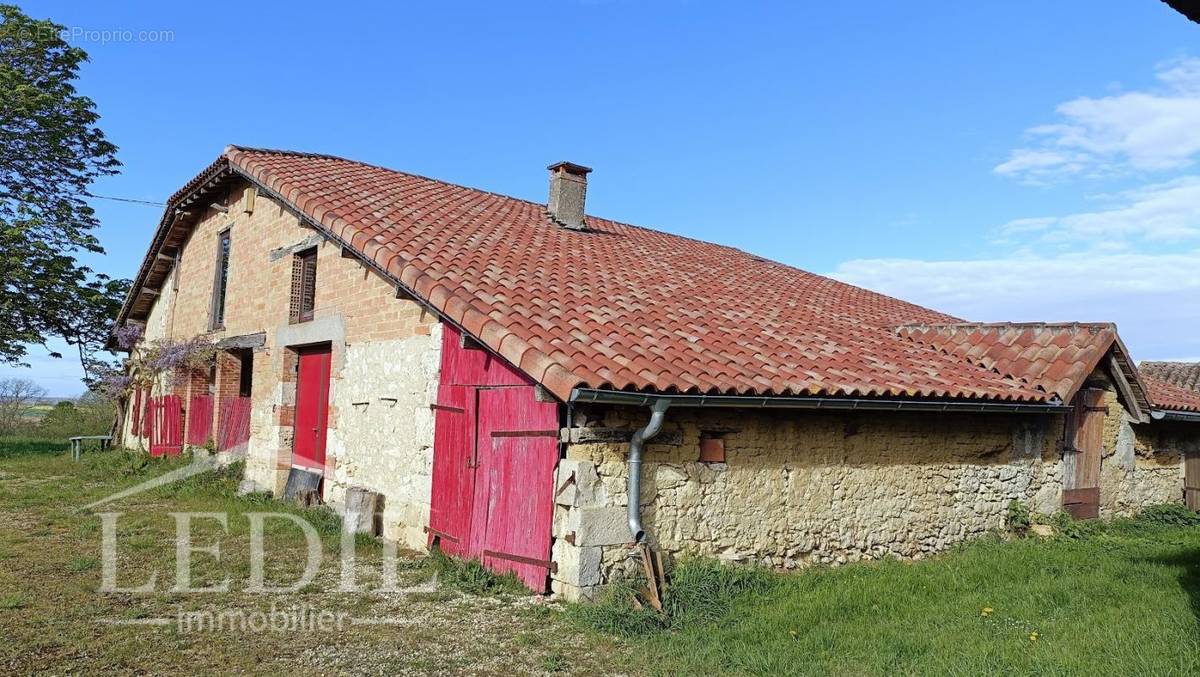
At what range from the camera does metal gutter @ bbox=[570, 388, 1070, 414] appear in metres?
5.65

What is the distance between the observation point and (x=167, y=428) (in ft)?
47.0

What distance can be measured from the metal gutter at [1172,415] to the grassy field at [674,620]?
308 centimetres

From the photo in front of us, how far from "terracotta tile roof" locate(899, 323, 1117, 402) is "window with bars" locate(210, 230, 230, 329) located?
11055mm

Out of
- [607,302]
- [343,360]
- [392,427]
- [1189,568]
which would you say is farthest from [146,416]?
[1189,568]

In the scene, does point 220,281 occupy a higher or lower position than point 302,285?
higher

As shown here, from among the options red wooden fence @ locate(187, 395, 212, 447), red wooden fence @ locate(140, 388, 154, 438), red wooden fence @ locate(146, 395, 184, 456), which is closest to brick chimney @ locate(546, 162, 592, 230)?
red wooden fence @ locate(187, 395, 212, 447)

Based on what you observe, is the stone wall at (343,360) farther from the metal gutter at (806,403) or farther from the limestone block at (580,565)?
the metal gutter at (806,403)

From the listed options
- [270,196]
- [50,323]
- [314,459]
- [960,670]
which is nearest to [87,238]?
[50,323]

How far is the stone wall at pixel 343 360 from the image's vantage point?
8.12m

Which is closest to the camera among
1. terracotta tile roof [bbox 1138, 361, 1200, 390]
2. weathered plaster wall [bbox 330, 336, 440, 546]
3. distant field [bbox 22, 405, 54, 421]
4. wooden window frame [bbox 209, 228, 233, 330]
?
weathered plaster wall [bbox 330, 336, 440, 546]

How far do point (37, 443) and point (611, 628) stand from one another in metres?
20.0

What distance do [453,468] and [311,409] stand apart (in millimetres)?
4114

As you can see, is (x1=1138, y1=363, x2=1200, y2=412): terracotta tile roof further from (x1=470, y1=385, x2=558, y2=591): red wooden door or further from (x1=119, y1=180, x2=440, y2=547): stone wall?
(x1=119, y1=180, x2=440, y2=547): stone wall

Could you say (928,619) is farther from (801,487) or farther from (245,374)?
(245,374)
